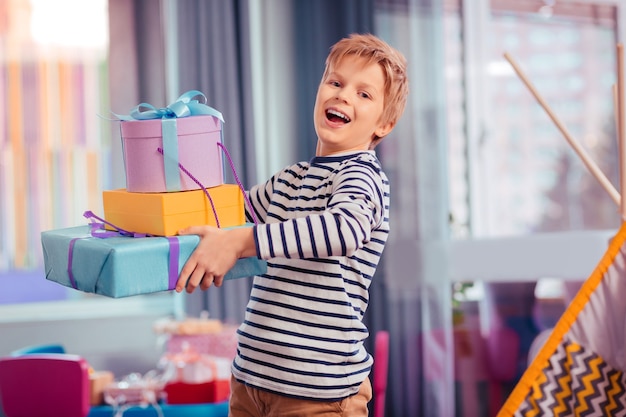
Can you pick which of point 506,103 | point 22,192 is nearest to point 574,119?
point 506,103

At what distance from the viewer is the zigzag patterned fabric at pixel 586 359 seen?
1.57 m

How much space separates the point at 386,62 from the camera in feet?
4.44

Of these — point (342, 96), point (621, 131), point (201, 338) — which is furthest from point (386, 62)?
point (201, 338)

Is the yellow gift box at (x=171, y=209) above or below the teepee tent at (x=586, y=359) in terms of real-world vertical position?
above

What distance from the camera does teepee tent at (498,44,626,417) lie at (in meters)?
1.57

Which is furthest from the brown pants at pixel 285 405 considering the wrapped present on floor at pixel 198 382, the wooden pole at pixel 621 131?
the wrapped present on floor at pixel 198 382

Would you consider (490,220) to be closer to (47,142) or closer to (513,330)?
(513,330)

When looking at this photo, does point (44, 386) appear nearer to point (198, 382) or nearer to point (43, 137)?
point (198, 382)

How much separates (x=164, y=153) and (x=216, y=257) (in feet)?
0.62

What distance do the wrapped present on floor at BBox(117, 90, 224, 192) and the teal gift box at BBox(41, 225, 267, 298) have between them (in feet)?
0.32

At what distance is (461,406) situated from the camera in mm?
3344

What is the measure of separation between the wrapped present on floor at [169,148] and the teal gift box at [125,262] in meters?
0.10

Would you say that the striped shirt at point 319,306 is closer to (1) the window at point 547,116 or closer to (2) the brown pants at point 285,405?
(2) the brown pants at point 285,405

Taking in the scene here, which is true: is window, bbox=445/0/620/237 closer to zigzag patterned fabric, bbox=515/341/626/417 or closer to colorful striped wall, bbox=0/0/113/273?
colorful striped wall, bbox=0/0/113/273
